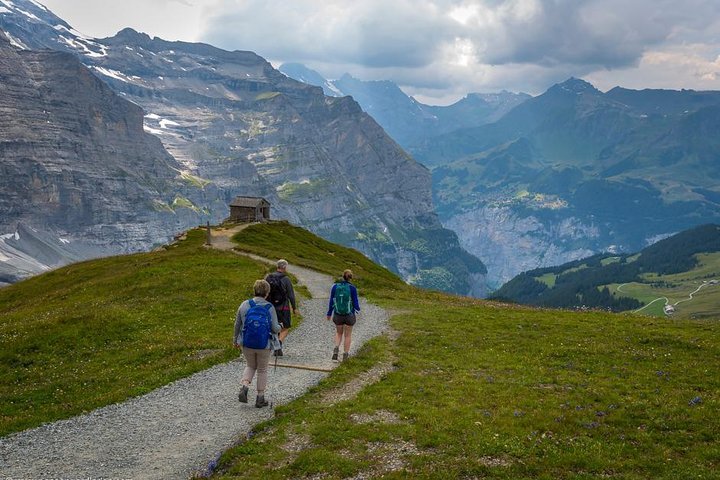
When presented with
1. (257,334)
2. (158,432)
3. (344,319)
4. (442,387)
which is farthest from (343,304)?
(158,432)

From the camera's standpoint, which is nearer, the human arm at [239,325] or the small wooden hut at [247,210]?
the human arm at [239,325]

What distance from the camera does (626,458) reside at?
1588 centimetres

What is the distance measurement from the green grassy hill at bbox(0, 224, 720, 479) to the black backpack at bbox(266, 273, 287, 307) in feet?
16.1

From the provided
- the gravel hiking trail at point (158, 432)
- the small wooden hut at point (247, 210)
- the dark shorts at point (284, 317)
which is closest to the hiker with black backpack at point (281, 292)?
the dark shorts at point (284, 317)

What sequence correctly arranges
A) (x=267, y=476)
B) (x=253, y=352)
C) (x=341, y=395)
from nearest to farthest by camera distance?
1. (x=267, y=476)
2. (x=253, y=352)
3. (x=341, y=395)

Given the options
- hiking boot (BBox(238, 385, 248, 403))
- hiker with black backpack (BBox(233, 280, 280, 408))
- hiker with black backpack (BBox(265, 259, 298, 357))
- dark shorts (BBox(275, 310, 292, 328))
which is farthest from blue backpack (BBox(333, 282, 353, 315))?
hiking boot (BBox(238, 385, 248, 403))

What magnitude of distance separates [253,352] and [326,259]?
225 ft

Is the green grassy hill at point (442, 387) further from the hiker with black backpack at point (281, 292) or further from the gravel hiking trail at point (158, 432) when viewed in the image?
the hiker with black backpack at point (281, 292)

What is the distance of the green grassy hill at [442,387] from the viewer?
15.9 m

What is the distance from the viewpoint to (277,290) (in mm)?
26391

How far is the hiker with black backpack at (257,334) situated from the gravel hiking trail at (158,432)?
970 millimetres

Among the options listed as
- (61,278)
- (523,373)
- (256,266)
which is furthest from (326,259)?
(523,373)

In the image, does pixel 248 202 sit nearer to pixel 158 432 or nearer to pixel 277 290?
pixel 277 290

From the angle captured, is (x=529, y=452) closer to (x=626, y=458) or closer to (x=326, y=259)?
(x=626, y=458)
